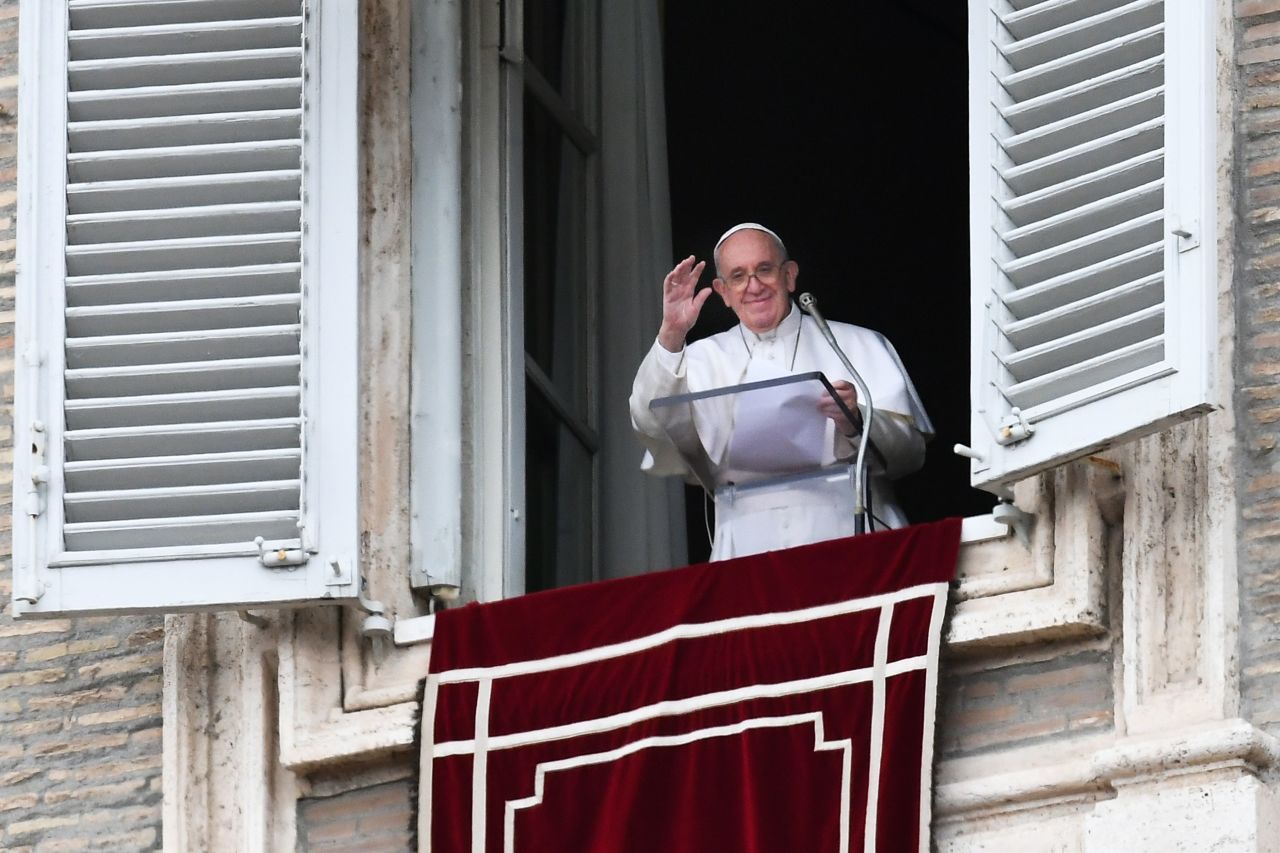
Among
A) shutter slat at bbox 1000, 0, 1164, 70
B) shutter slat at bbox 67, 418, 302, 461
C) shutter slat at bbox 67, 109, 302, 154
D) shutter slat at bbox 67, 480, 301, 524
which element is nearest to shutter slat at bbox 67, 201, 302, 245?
shutter slat at bbox 67, 109, 302, 154

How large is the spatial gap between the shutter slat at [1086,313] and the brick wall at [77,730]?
6.59 ft

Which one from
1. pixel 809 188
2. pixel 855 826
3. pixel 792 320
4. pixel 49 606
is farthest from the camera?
pixel 809 188

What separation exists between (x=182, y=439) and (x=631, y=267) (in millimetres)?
1679

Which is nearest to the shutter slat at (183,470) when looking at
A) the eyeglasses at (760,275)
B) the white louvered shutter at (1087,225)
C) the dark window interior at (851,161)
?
the eyeglasses at (760,275)

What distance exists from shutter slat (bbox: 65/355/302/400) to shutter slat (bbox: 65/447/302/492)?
0.49 feet

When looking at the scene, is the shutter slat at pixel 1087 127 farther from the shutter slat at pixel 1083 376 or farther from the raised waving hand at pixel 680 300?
the raised waving hand at pixel 680 300

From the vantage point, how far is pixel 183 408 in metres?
7.86

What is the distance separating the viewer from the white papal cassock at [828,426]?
801cm

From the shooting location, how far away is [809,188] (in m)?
11.6

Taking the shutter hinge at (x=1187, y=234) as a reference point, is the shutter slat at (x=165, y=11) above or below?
above

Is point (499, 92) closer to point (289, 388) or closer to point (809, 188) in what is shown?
point (289, 388)

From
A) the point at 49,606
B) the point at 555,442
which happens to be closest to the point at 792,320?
the point at 555,442

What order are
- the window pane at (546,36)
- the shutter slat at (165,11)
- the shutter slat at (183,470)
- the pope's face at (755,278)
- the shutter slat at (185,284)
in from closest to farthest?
the shutter slat at (183,470) → the shutter slat at (185,284) → the shutter slat at (165,11) → the pope's face at (755,278) → the window pane at (546,36)

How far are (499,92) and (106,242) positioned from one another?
106cm
